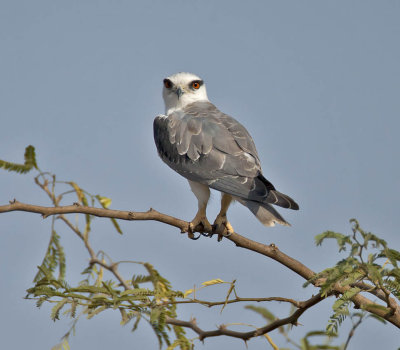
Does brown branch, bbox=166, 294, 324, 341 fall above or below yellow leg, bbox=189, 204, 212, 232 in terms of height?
below

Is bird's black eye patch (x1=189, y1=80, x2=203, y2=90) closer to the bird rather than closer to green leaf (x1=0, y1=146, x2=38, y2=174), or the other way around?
the bird

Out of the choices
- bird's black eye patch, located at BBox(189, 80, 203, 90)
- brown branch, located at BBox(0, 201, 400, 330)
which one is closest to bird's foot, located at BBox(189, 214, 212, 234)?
brown branch, located at BBox(0, 201, 400, 330)

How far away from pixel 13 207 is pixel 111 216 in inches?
21.4

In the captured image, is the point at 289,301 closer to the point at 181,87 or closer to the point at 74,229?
the point at 74,229

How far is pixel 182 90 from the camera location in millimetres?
7070

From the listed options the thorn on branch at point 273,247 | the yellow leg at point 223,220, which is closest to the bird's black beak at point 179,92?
the yellow leg at point 223,220

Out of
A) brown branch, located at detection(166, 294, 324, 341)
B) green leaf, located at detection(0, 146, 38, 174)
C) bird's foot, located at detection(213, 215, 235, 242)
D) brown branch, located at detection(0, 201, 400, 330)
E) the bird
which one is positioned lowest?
brown branch, located at detection(166, 294, 324, 341)

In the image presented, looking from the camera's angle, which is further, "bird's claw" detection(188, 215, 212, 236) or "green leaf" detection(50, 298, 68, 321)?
"bird's claw" detection(188, 215, 212, 236)

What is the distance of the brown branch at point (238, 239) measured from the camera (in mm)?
2816

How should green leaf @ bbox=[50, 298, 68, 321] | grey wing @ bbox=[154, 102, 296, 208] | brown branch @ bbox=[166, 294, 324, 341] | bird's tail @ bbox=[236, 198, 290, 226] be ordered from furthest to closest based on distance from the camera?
grey wing @ bbox=[154, 102, 296, 208]
bird's tail @ bbox=[236, 198, 290, 226]
green leaf @ bbox=[50, 298, 68, 321]
brown branch @ bbox=[166, 294, 324, 341]

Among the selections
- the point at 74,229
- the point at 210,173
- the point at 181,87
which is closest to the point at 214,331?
the point at 74,229

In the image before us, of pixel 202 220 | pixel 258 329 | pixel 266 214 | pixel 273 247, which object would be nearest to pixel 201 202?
pixel 202 220

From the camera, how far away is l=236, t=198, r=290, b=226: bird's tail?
15.3 feet

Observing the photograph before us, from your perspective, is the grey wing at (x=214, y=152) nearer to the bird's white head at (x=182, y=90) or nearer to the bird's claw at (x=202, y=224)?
the bird's claw at (x=202, y=224)
